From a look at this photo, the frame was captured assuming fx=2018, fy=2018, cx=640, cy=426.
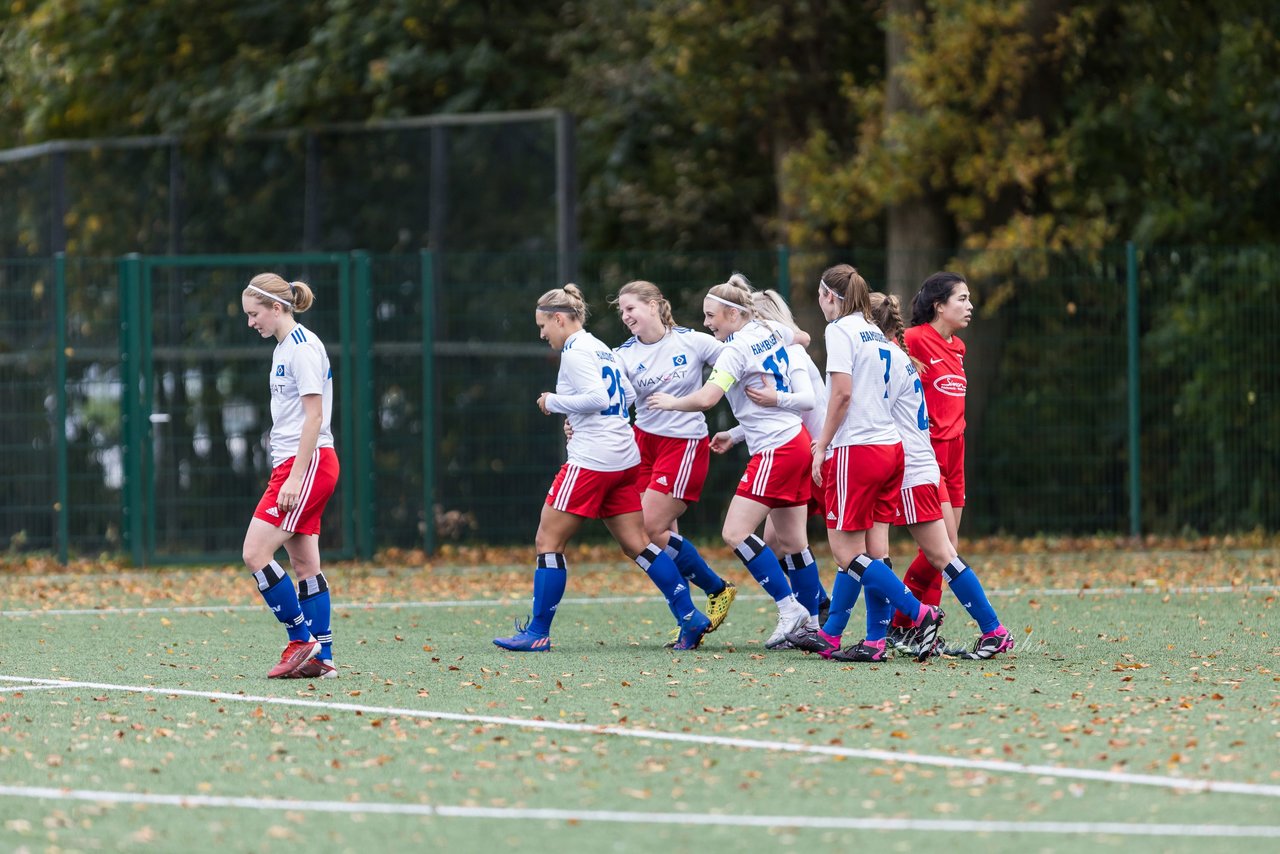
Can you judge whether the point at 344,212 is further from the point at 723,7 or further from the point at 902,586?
the point at 902,586

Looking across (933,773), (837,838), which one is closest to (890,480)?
(933,773)

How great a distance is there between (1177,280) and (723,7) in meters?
4.73

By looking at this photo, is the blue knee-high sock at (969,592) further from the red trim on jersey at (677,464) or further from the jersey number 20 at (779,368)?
the red trim on jersey at (677,464)

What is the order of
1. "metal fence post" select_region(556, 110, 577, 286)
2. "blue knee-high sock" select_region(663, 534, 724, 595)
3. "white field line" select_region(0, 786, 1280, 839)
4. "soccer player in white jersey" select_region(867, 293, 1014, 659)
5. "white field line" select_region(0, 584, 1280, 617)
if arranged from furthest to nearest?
"metal fence post" select_region(556, 110, 577, 286) → "white field line" select_region(0, 584, 1280, 617) → "blue knee-high sock" select_region(663, 534, 724, 595) → "soccer player in white jersey" select_region(867, 293, 1014, 659) → "white field line" select_region(0, 786, 1280, 839)

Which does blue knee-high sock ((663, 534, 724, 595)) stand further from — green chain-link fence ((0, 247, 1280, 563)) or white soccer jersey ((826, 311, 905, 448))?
green chain-link fence ((0, 247, 1280, 563))

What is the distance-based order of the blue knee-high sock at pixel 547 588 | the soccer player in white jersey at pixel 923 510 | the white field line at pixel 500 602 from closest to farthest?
A: the soccer player in white jersey at pixel 923 510 → the blue knee-high sock at pixel 547 588 → the white field line at pixel 500 602

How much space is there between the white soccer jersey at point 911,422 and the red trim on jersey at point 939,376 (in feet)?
0.89

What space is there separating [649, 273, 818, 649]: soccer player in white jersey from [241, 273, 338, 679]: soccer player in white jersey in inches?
65.6

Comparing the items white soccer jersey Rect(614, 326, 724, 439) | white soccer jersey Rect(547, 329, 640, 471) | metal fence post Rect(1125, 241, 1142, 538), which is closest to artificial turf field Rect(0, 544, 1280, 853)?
white soccer jersey Rect(547, 329, 640, 471)

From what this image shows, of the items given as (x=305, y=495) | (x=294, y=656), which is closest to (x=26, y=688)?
(x=294, y=656)

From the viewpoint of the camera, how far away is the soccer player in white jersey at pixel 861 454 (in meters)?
9.12

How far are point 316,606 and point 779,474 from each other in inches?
90.1

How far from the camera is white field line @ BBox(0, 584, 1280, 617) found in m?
12.4

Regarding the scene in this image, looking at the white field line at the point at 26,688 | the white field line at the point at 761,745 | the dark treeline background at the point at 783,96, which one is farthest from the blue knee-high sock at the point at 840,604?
the dark treeline background at the point at 783,96
